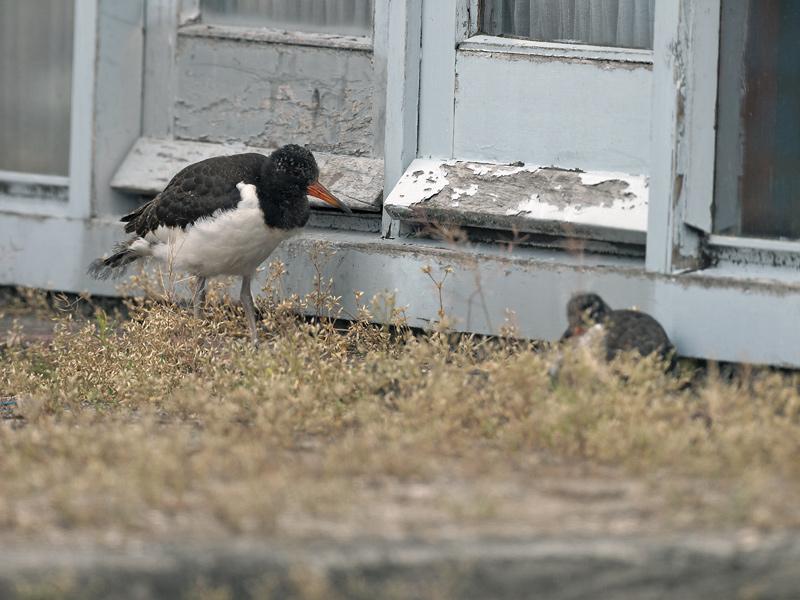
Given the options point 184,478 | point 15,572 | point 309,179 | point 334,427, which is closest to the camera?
point 15,572

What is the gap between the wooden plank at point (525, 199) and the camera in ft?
20.8

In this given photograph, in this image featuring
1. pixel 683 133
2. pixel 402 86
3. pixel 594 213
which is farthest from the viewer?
pixel 402 86

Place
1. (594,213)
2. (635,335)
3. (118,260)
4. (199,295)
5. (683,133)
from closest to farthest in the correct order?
1. (635,335)
2. (683,133)
3. (594,213)
4. (199,295)
5. (118,260)

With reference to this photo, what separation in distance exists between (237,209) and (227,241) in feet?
0.53

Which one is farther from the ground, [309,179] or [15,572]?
[309,179]

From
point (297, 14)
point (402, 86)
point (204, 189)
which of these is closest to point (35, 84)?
point (297, 14)

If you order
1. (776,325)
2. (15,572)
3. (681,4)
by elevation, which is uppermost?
(681,4)

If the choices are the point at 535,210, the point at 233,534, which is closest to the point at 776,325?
the point at 535,210

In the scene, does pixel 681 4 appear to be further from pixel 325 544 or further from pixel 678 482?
pixel 325 544

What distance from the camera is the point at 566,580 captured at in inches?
152

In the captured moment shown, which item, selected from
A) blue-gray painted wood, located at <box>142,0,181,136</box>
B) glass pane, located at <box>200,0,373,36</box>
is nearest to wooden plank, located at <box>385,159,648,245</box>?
glass pane, located at <box>200,0,373,36</box>

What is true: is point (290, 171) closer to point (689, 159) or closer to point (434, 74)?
point (434, 74)

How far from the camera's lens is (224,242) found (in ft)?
22.2

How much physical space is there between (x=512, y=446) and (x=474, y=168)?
2.26 meters
